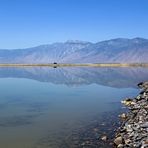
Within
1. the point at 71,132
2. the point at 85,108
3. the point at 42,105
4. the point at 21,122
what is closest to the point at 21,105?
the point at 42,105

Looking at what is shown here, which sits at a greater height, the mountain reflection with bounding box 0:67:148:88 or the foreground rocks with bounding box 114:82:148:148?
the mountain reflection with bounding box 0:67:148:88

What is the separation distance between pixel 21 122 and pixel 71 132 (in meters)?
4.50

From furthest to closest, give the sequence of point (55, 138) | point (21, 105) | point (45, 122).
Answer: point (21, 105), point (45, 122), point (55, 138)

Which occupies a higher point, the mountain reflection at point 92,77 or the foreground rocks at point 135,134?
the mountain reflection at point 92,77

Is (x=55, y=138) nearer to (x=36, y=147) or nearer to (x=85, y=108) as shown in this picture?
(x=36, y=147)

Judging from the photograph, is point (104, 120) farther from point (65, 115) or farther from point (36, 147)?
point (36, 147)

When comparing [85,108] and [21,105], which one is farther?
[21,105]

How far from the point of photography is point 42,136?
2034cm

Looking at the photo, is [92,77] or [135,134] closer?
[135,134]

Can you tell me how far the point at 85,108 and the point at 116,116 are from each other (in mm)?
4129

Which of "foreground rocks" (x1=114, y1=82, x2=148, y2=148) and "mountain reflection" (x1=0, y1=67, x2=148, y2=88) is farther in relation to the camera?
"mountain reflection" (x1=0, y1=67, x2=148, y2=88)

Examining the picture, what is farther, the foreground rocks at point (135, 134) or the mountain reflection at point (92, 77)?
Result: the mountain reflection at point (92, 77)

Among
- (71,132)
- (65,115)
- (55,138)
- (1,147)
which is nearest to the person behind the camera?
(1,147)

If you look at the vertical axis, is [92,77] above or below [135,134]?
above
